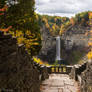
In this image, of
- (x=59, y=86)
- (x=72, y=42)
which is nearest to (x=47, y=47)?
(x=72, y=42)

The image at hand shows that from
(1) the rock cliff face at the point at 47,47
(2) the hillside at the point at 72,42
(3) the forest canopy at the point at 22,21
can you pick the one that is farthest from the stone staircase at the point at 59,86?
(2) the hillside at the point at 72,42

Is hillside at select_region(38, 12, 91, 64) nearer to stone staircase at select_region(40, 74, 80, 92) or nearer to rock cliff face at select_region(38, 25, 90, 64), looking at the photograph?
rock cliff face at select_region(38, 25, 90, 64)

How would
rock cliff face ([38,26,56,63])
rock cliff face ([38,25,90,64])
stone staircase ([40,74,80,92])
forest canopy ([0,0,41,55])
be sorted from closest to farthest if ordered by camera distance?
1. stone staircase ([40,74,80,92])
2. forest canopy ([0,0,41,55])
3. rock cliff face ([38,26,56,63])
4. rock cliff face ([38,25,90,64])

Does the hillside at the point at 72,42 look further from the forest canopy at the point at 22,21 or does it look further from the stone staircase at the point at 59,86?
the stone staircase at the point at 59,86

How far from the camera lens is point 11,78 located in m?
2.88

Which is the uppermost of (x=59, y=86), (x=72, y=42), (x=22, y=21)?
(x=22, y=21)

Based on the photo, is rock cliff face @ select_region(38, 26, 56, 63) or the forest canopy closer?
the forest canopy

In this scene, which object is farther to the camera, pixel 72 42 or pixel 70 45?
pixel 70 45

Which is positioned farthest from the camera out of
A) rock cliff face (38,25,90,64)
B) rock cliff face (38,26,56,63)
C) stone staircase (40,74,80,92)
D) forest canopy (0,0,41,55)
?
rock cliff face (38,25,90,64)

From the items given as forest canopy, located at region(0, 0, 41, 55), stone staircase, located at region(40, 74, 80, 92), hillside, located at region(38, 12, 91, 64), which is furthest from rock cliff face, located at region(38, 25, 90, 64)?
stone staircase, located at region(40, 74, 80, 92)

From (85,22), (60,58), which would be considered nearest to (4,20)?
(60,58)

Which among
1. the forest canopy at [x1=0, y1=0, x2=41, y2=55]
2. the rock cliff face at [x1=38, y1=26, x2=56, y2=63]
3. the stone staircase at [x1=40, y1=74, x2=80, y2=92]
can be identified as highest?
the forest canopy at [x1=0, y1=0, x2=41, y2=55]

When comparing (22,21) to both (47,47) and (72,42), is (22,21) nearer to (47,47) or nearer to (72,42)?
(47,47)

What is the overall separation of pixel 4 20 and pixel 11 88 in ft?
40.7
